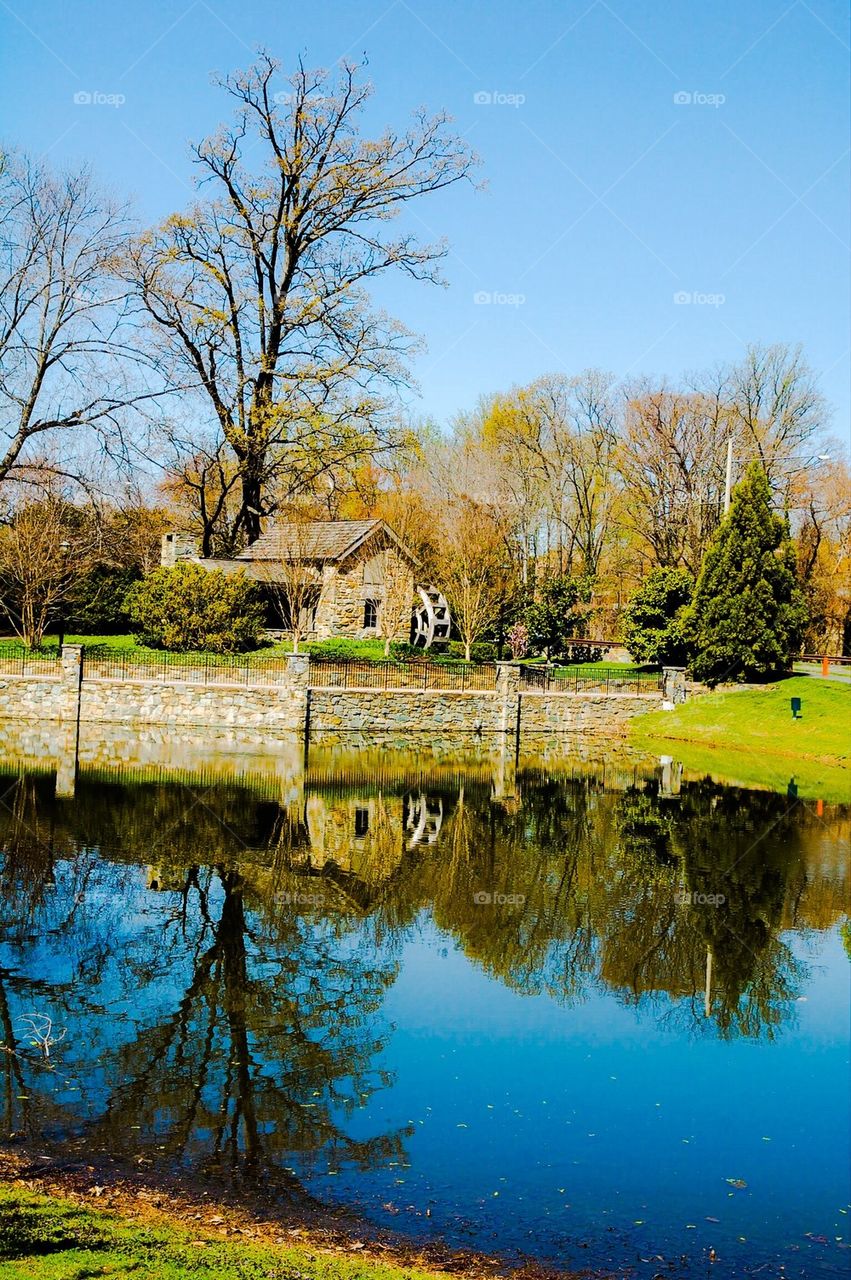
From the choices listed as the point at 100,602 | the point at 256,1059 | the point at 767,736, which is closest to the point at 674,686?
the point at 767,736

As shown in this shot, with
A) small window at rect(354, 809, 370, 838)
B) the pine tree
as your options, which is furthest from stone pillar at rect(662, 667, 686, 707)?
small window at rect(354, 809, 370, 838)

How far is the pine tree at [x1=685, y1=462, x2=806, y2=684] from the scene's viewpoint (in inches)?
1372

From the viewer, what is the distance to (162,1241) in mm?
6000

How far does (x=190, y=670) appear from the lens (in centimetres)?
3192

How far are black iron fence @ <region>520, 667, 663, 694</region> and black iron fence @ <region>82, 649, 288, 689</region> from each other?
310 inches

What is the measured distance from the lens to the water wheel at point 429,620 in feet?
146

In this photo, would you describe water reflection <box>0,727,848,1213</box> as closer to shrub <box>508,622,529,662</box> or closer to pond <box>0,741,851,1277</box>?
pond <box>0,741,851,1277</box>

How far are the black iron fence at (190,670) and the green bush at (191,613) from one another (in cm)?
385

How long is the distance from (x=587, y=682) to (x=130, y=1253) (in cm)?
2967

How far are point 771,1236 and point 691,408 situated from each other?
4292 centimetres

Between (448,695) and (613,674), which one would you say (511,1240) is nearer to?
(448,695)

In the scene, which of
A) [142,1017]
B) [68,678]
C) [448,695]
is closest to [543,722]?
[448,695]

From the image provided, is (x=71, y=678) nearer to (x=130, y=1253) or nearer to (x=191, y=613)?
(x=191, y=613)

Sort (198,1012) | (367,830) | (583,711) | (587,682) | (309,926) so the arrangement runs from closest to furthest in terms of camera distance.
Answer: (198,1012) → (309,926) → (367,830) → (583,711) → (587,682)
